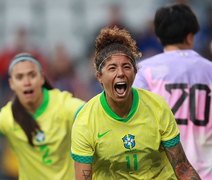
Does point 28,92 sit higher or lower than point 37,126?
higher

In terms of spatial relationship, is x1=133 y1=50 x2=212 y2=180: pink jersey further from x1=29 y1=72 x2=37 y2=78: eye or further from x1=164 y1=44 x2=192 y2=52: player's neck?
x1=29 y1=72 x2=37 y2=78: eye

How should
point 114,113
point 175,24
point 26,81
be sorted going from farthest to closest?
point 26,81
point 175,24
point 114,113

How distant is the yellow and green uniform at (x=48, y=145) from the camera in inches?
318

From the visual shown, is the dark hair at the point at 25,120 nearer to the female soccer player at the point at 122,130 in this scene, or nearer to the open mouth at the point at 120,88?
the female soccer player at the point at 122,130

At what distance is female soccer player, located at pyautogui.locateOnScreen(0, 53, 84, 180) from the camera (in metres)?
8.09

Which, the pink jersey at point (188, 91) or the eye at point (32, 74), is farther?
the eye at point (32, 74)

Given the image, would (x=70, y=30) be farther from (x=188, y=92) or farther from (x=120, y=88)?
(x=120, y=88)

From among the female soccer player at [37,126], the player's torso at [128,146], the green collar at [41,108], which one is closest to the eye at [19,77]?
the female soccer player at [37,126]

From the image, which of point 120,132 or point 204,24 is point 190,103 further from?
point 204,24

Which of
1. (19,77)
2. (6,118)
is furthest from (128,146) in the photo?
(19,77)

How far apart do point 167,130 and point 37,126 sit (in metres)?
2.14

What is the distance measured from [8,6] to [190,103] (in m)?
7.03

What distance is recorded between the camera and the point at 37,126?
8.14 meters

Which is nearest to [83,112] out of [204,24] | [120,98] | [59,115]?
[120,98]
